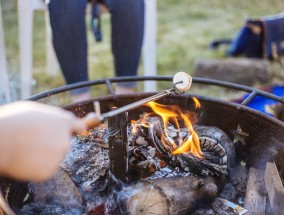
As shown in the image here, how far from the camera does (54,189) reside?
3.53 ft

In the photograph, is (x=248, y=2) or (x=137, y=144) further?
(x=248, y=2)

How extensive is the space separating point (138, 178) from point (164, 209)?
147mm

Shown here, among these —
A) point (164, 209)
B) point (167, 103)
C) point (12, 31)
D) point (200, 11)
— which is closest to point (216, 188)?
point (164, 209)

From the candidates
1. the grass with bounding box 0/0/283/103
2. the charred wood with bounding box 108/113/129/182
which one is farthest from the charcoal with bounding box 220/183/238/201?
the grass with bounding box 0/0/283/103

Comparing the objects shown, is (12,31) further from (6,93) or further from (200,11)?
(200,11)

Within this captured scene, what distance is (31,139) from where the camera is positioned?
1.86ft

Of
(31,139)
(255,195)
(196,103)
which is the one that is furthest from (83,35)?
(31,139)

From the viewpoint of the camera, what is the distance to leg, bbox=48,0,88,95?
1595 mm

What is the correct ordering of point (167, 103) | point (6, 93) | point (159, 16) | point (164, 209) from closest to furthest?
point (164, 209) < point (167, 103) < point (6, 93) < point (159, 16)

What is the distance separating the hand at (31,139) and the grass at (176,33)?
1.83m

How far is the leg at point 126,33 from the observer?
5.70 feet

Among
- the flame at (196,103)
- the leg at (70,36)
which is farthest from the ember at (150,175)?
the leg at (70,36)

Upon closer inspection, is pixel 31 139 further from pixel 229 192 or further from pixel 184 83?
pixel 229 192

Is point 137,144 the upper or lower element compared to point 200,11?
lower
